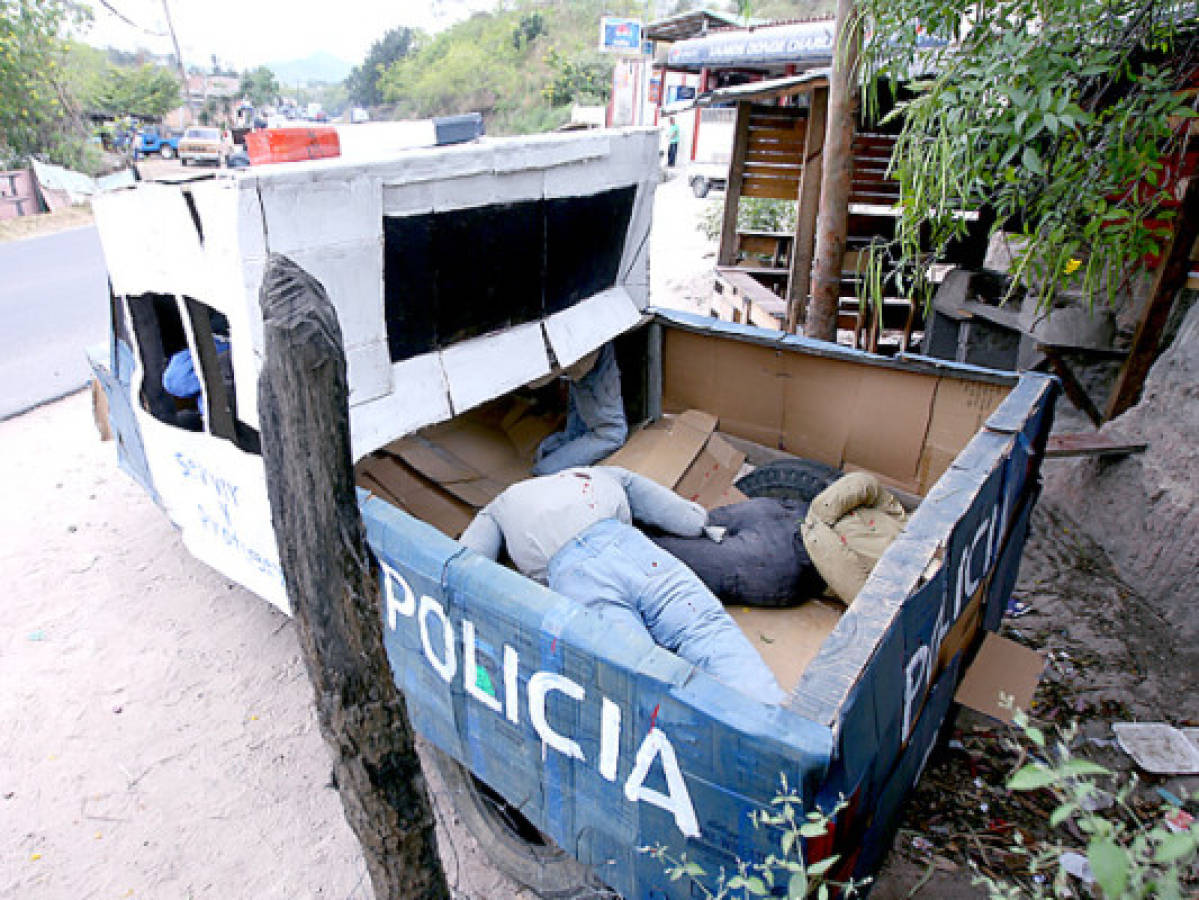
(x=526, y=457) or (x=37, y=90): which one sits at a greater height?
(x=37, y=90)

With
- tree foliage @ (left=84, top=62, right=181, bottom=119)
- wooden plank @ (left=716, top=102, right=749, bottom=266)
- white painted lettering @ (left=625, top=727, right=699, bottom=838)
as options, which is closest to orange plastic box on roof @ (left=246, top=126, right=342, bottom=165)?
white painted lettering @ (left=625, top=727, right=699, bottom=838)

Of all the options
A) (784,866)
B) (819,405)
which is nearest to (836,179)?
(819,405)

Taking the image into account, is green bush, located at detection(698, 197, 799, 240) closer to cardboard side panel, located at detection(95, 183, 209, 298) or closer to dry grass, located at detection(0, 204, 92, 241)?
cardboard side panel, located at detection(95, 183, 209, 298)

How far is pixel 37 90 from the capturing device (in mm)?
18469

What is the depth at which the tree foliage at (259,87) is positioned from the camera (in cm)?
6109

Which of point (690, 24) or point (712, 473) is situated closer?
point (712, 473)

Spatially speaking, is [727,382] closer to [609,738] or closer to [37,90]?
[609,738]

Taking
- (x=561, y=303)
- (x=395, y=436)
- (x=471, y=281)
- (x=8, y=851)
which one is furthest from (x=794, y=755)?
(x=8, y=851)

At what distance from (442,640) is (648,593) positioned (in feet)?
2.72

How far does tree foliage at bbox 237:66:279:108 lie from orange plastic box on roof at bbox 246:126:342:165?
67941 millimetres

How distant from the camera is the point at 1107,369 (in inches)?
201

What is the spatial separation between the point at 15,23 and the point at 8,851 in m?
21.3

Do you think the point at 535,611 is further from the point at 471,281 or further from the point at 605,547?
the point at 471,281

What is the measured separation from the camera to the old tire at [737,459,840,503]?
3.92 m
